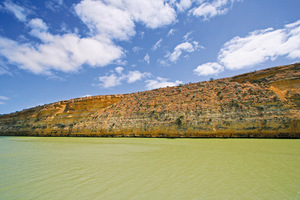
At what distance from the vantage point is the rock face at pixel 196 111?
14109 mm

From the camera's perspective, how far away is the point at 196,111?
58.7 feet

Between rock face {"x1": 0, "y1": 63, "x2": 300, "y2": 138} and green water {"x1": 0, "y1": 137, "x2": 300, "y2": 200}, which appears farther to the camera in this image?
rock face {"x1": 0, "y1": 63, "x2": 300, "y2": 138}

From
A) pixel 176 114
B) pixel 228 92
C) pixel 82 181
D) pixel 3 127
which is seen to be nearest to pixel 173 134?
pixel 176 114

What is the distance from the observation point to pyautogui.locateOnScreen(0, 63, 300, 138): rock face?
14109 mm

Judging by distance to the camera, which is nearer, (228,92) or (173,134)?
(173,134)

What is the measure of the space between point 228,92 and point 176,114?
7.05 metres

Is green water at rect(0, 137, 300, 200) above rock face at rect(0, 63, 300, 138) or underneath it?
underneath

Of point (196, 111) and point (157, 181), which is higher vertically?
point (196, 111)

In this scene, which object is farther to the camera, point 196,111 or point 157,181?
point 196,111

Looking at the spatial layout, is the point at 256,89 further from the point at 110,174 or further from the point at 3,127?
the point at 3,127

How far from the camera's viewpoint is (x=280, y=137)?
12.8 metres

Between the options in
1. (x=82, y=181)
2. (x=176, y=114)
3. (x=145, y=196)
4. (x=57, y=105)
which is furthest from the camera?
(x=57, y=105)

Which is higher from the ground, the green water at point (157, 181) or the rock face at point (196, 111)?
the rock face at point (196, 111)

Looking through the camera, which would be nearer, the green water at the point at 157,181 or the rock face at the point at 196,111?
the green water at the point at 157,181
